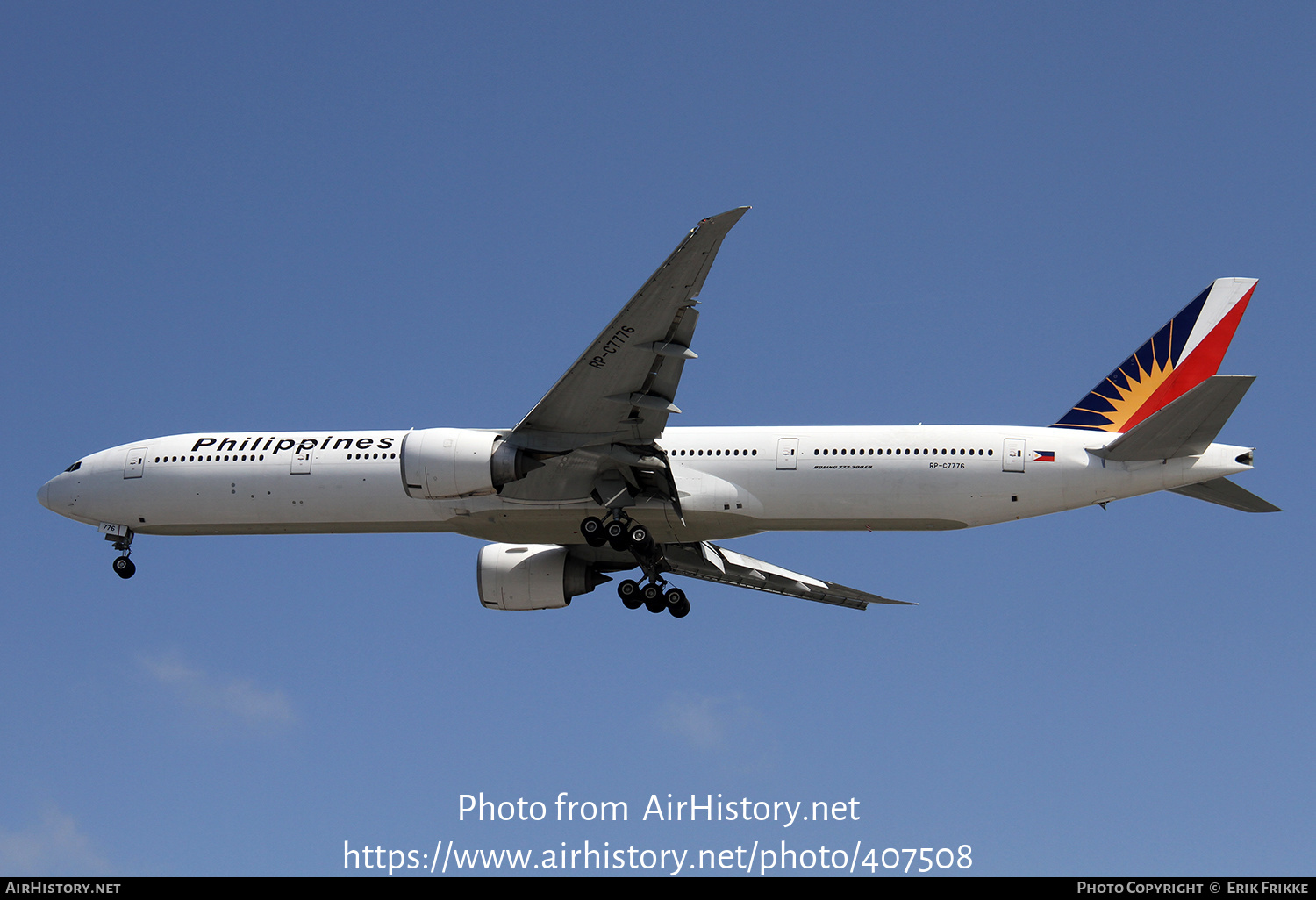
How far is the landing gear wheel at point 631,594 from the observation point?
87.8ft

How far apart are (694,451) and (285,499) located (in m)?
7.82

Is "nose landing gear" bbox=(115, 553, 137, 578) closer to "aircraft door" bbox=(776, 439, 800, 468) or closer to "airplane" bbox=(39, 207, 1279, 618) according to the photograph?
"airplane" bbox=(39, 207, 1279, 618)

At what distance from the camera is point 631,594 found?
26781 millimetres

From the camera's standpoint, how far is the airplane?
21984mm

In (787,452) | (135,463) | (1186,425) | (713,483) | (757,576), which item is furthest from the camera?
(757,576)

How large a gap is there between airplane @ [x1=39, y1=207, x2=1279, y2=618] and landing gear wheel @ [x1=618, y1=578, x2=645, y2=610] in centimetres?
3

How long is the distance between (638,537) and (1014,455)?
6755 mm

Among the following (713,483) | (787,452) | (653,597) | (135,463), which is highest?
(135,463)

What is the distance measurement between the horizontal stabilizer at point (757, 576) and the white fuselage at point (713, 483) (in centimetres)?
324

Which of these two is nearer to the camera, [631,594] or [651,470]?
[651,470]

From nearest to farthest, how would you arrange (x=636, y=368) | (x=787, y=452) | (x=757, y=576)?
(x=636, y=368)
(x=787, y=452)
(x=757, y=576)

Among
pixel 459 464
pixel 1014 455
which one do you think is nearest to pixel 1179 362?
pixel 1014 455

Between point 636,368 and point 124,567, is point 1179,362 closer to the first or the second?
point 636,368

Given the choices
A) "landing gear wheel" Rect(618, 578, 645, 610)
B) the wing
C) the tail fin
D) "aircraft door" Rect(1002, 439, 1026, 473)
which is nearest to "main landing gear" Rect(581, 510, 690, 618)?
"landing gear wheel" Rect(618, 578, 645, 610)
